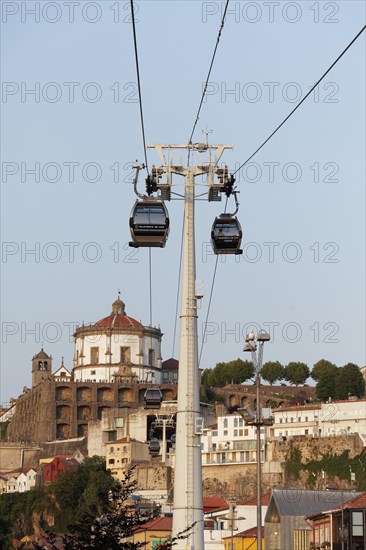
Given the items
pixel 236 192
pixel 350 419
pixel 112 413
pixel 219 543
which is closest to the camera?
pixel 236 192

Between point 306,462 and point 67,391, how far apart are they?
3587 centimetres

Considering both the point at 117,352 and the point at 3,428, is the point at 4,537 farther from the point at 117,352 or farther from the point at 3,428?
the point at 3,428

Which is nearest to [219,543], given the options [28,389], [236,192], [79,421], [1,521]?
[1,521]

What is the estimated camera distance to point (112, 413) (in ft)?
447

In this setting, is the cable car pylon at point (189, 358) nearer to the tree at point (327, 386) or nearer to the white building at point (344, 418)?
the white building at point (344, 418)

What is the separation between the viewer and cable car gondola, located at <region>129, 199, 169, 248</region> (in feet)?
95.0

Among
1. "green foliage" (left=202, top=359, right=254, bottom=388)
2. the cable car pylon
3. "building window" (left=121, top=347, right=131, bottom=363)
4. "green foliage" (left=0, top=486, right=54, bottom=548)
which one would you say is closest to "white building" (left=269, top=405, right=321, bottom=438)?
"building window" (left=121, top=347, right=131, bottom=363)

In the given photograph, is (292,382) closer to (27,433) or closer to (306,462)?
(27,433)

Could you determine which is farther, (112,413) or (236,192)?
(112,413)

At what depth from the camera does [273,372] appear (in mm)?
168875

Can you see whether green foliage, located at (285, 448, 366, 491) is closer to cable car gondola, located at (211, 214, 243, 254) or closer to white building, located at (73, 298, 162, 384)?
white building, located at (73, 298, 162, 384)

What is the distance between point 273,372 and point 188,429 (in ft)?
460

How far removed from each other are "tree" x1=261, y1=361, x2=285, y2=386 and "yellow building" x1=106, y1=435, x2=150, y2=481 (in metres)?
43.0

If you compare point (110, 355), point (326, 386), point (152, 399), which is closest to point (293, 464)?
point (326, 386)
